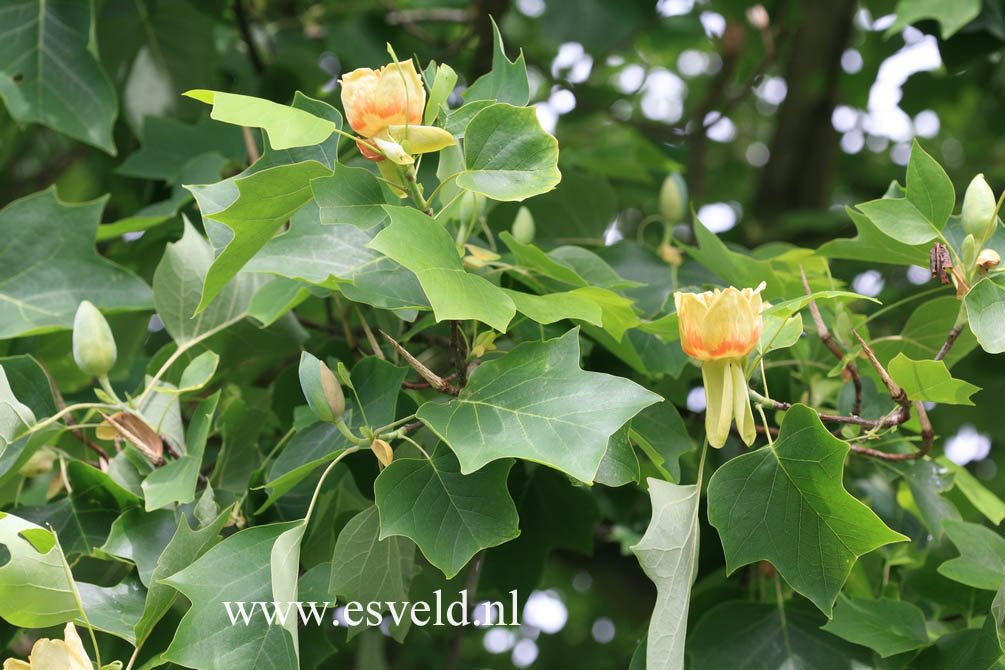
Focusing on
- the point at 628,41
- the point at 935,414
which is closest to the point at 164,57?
the point at 628,41

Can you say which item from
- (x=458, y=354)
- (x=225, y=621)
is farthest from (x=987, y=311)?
(x=225, y=621)

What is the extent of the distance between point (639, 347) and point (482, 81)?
0.37 meters

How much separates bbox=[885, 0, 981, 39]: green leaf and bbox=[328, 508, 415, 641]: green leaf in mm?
1236

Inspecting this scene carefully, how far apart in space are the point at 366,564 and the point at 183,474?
22 centimetres

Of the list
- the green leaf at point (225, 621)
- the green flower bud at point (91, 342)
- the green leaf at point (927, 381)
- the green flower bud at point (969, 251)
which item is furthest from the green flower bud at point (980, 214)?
the green flower bud at point (91, 342)

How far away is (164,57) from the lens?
184cm

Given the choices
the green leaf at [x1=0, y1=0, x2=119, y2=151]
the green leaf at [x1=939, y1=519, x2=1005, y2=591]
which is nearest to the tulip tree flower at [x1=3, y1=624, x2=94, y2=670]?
the green leaf at [x1=939, y1=519, x2=1005, y2=591]

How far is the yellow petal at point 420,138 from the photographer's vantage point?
83cm

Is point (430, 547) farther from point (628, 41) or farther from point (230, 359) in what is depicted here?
point (628, 41)

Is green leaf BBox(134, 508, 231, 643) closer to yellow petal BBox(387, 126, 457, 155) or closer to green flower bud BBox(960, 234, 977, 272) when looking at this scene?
yellow petal BBox(387, 126, 457, 155)

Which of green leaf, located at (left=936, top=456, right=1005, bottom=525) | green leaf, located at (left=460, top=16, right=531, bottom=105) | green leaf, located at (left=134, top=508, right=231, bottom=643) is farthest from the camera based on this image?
green leaf, located at (left=936, top=456, right=1005, bottom=525)

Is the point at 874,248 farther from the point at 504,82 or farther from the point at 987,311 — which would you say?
the point at 504,82

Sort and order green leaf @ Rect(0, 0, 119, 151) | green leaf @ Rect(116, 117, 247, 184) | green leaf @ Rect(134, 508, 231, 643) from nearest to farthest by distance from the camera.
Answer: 1. green leaf @ Rect(134, 508, 231, 643)
2. green leaf @ Rect(0, 0, 119, 151)
3. green leaf @ Rect(116, 117, 247, 184)

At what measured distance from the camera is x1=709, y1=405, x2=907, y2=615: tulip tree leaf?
830 millimetres
